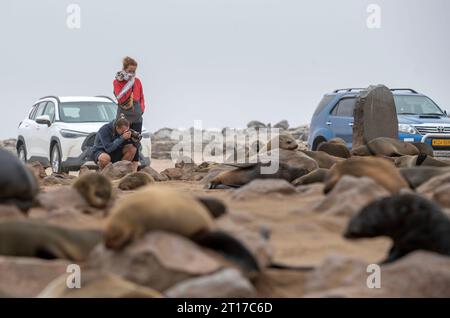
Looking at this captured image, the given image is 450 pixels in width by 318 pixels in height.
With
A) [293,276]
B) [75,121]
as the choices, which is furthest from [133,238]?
[75,121]

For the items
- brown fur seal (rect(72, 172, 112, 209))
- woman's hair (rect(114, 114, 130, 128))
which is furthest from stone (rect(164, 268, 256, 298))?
woman's hair (rect(114, 114, 130, 128))

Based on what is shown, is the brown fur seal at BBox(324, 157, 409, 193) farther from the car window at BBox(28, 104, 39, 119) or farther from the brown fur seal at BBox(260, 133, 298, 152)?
the car window at BBox(28, 104, 39, 119)

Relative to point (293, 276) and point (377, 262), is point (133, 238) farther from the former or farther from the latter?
point (377, 262)

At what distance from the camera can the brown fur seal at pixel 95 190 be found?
287 inches

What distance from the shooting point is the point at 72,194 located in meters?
7.39

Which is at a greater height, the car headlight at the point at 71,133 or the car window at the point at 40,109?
the car window at the point at 40,109

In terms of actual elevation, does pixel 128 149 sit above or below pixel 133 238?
below

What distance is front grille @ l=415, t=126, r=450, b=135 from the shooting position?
20.7m

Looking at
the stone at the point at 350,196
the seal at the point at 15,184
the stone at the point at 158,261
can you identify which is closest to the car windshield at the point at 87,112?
the seal at the point at 15,184

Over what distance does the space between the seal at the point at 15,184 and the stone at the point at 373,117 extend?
11.1 metres

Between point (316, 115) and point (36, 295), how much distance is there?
17.8 m

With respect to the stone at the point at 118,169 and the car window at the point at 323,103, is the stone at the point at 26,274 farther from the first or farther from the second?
the car window at the point at 323,103

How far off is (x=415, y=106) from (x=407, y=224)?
16691 mm
